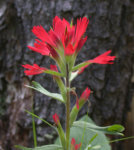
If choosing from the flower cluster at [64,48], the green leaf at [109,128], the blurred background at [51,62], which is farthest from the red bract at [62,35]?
the blurred background at [51,62]

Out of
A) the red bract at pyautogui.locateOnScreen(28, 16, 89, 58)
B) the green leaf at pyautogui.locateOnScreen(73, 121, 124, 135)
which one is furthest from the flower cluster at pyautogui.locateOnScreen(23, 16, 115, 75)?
the green leaf at pyautogui.locateOnScreen(73, 121, 124, 135)

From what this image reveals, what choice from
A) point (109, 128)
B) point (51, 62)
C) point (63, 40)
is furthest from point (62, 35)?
point (51, 62)

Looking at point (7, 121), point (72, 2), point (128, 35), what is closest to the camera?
point (72, 2)

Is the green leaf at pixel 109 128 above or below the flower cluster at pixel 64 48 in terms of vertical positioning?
below

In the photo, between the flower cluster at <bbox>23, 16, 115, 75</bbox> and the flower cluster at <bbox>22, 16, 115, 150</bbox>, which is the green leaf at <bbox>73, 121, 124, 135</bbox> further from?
the flower cluster at <bbox>23, 16, 115, 75</bbox>

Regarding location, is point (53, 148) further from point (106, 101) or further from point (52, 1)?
point (52, 1)

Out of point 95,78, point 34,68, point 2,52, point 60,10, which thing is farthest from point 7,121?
point 34,68

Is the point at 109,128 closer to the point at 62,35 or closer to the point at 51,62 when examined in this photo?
the point at 62,35

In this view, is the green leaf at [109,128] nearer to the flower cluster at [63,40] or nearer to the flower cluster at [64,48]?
the flower cluster at [64,48]
